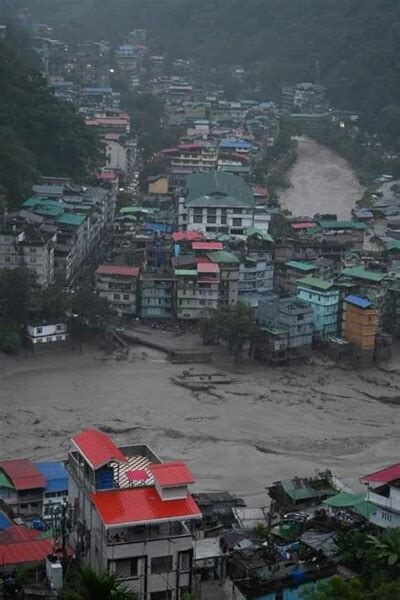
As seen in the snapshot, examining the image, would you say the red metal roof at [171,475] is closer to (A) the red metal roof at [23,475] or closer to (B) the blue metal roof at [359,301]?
(A) the red metal roof at [23,475]

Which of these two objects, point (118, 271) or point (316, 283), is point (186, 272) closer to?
point (118, 271)

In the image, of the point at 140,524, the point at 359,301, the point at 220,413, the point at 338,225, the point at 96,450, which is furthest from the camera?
the point at 338,225

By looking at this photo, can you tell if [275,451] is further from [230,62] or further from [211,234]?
[230,62]

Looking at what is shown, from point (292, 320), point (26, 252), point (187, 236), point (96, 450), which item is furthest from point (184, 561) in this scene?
point (187, 236)

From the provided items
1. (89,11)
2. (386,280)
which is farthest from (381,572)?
(89,11)

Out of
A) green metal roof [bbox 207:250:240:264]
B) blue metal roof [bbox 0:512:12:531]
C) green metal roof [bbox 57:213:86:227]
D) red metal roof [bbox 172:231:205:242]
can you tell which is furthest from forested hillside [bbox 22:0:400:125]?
blue metal roof [bbox 0:512:12:531]

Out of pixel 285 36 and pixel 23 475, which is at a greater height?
pixel 285 36

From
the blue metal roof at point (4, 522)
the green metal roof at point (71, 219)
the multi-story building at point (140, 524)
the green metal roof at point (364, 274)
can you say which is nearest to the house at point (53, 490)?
the blue metal roof at point (4, 522)

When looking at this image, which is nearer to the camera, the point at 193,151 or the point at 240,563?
the point at 240,563
